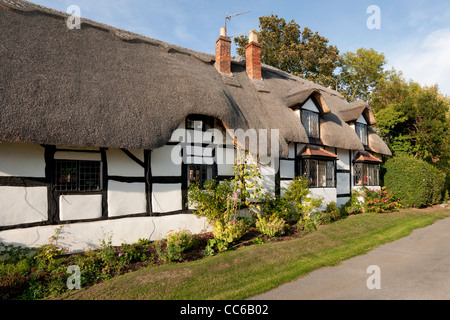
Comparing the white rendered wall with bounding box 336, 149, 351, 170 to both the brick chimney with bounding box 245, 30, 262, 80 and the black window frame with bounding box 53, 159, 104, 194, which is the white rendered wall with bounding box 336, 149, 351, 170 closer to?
the brick chimney with bounding box 245, 30, 262, 80

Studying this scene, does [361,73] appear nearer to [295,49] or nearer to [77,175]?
[295,49]

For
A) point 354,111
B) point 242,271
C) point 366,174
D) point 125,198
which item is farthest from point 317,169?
point 125,198

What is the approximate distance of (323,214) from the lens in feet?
32.9

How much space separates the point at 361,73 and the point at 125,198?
27.7 m

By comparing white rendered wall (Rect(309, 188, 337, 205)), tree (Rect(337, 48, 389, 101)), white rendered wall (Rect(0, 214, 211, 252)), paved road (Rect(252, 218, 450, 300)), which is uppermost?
tree (Rect(337, 48, 389, 101))

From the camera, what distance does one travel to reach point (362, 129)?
14758 mm

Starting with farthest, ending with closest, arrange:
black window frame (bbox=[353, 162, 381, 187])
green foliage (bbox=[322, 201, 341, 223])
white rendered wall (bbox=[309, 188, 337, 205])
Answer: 1. black window frame (bbox=[353, 162, 381, 187])
2. white rendered wall (bbox=[309, 188, 337, 205])
3. green foliage (bbox=[322, 201, 341, 223])

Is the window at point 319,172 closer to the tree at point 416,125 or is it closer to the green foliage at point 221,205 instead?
the green foliage at point 221,205

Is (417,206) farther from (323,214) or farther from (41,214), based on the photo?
(41,214)

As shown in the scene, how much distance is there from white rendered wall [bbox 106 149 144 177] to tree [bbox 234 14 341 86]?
781 inches

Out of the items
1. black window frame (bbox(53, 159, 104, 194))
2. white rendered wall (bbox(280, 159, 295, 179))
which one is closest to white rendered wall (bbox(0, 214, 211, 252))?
black window frame (bbox(53, 159, 104, 194))

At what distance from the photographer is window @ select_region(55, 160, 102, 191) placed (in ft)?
20.8

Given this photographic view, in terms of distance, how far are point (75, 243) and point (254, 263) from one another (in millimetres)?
4172
